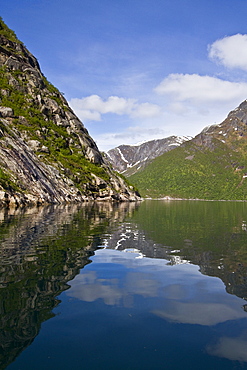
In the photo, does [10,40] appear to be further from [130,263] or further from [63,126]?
[130,263]

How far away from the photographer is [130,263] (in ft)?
56.2

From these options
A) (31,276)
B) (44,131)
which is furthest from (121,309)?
(44,131)

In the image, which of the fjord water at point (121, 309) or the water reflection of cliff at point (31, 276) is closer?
the fjord water at point (121, 309)

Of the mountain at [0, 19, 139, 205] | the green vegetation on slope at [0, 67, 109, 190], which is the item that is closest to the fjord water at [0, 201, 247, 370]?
the mountain at [0, 19, 139, 205]

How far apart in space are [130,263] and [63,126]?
114 m

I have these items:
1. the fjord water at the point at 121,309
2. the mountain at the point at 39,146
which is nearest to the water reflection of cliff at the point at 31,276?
the fjord water at the point at 121,309

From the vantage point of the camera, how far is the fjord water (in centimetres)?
691

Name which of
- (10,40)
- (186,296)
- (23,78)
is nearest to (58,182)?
(23,78)

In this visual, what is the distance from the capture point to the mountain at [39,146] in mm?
67688

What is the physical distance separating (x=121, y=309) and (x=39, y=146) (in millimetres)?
90309

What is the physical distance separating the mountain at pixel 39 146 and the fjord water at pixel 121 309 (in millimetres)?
47811

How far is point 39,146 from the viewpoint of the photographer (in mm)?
94062

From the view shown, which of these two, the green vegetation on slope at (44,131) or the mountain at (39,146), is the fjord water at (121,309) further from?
the green vegetation on slope at (44,131)

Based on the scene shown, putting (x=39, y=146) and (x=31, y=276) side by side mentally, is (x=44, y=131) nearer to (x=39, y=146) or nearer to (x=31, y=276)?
(x=39, y=146)
